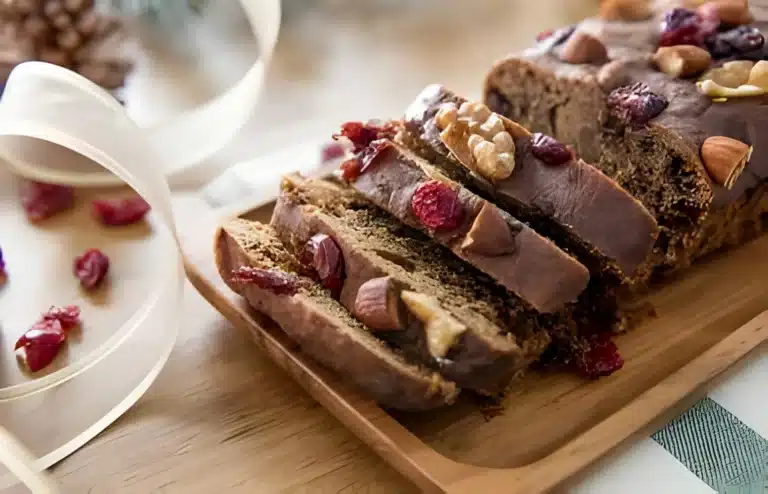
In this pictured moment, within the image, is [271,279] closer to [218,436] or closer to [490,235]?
[218,436]

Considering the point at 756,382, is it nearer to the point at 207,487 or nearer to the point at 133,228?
the point at 207,487

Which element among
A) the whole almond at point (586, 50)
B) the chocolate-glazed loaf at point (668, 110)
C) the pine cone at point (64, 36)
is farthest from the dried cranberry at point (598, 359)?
the pine cone at point (64, 36)

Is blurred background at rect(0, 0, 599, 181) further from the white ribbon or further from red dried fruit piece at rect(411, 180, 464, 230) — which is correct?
red dried fruit piece at rect(411, 180, 464, 230)

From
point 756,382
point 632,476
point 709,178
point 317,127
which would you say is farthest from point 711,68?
point 317,127

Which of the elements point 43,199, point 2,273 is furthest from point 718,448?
point 43,199

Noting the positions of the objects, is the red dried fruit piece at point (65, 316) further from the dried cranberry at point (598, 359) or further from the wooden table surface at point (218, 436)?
the dried cranberry at point (598, 359)
